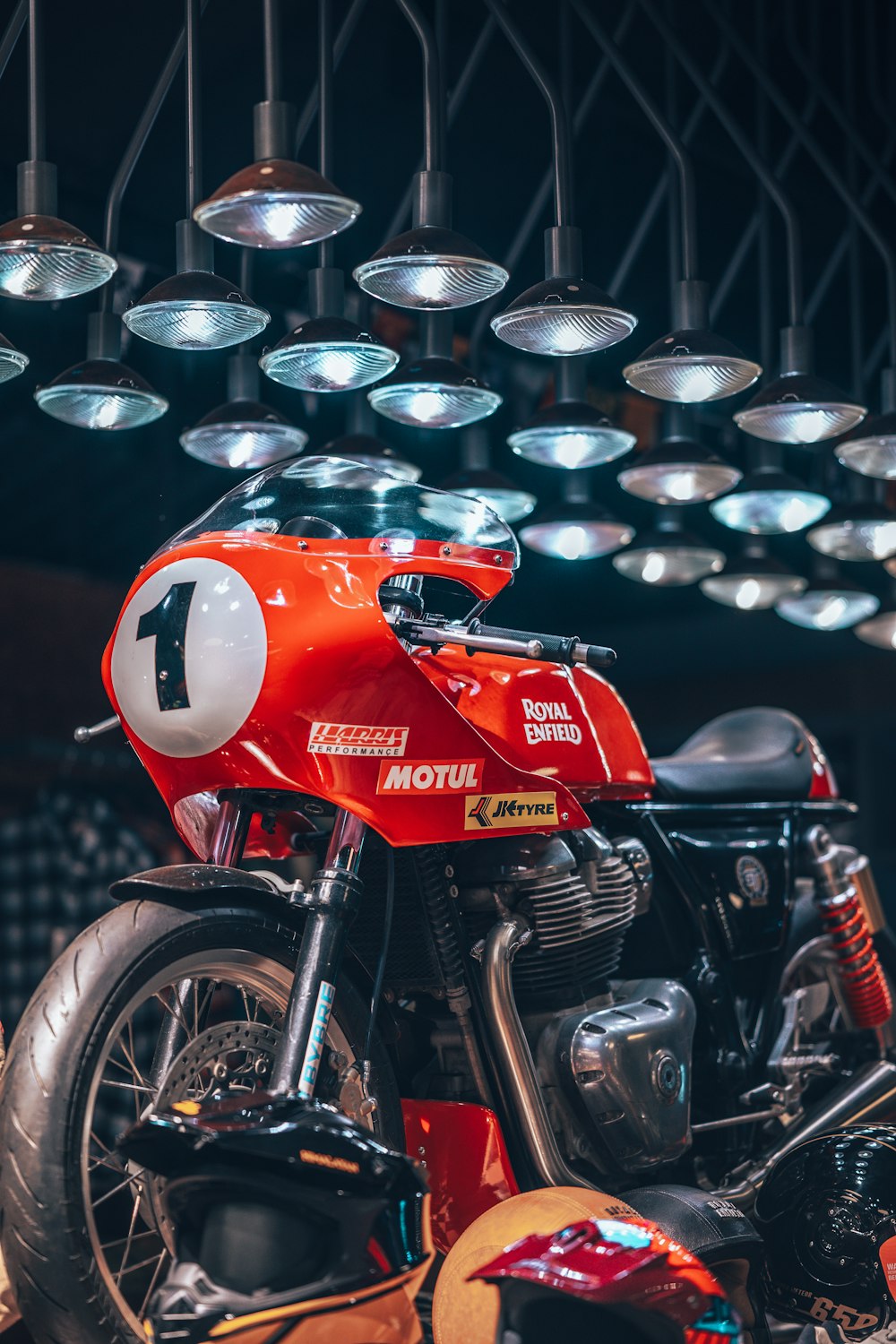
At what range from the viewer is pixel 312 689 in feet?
6.97

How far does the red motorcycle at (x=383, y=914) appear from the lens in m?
1.95

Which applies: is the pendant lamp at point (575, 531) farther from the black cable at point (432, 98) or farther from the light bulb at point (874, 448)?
the black cable at point (432, 98)

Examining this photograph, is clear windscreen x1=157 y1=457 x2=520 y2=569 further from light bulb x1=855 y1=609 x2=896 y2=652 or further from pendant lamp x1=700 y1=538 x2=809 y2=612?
light bulb x1=855 y1=609 x2=896 y2=652

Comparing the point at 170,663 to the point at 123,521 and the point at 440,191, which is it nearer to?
the point at 440,191

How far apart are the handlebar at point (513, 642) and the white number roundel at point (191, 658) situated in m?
0.24

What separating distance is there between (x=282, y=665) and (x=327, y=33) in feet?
5.17

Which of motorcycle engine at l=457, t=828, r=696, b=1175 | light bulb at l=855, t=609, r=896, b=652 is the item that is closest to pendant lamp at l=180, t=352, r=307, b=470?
motorcycle engine at l=457, t=828, r=696, b=1175

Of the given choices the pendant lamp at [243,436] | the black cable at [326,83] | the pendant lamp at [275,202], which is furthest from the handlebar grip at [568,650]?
the pendant lamp at [243,436]

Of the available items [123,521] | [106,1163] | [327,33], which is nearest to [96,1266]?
[106,1163]

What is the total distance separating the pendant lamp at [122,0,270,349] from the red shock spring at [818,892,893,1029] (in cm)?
175

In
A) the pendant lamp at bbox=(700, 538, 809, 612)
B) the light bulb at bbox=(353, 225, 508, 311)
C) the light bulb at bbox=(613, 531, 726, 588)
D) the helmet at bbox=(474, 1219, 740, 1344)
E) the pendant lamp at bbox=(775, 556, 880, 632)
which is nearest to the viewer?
the helmet at bbox=(474, 1219, 740, 1344)

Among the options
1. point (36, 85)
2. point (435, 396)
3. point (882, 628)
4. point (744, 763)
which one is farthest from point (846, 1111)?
point (882, 628)

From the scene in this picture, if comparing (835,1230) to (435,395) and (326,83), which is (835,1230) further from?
(326,83)

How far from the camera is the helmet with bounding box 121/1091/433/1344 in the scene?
1.69 m
